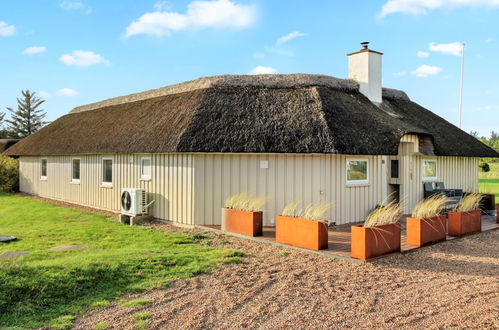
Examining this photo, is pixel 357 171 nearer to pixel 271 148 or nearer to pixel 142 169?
pixel 271 148

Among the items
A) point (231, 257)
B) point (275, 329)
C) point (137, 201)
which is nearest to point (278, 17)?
point (137, 201)

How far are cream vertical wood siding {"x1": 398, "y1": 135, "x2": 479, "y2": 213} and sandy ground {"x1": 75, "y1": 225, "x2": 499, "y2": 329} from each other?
5318 millimetres

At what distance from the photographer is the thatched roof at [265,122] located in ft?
32.8

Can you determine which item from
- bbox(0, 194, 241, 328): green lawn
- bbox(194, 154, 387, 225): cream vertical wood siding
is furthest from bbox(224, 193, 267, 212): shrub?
bbox(0, 194, 241, 328): green lawn

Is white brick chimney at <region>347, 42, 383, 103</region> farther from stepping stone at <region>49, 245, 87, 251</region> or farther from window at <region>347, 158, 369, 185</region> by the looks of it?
stepping stone at <region>49, 245, 87, 251</region>

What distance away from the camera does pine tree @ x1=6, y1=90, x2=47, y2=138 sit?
5191 cm

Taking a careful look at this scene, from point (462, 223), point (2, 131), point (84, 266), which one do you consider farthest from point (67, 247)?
point (2, 131)

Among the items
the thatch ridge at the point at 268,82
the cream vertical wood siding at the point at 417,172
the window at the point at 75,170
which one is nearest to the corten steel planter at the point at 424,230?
the cream vertical wood siding at the point at 417,172

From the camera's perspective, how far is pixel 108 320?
4.32 m

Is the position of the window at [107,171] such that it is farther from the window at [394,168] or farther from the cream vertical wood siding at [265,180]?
the window at [394,168]

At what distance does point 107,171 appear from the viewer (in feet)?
45.4

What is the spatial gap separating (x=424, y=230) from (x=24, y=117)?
5673cm

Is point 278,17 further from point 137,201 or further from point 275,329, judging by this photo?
point 275,329

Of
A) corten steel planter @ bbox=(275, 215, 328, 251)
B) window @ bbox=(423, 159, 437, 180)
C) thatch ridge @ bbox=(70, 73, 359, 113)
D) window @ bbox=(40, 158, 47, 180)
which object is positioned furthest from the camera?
window @ bbox=(40, 158, 47, 180)
